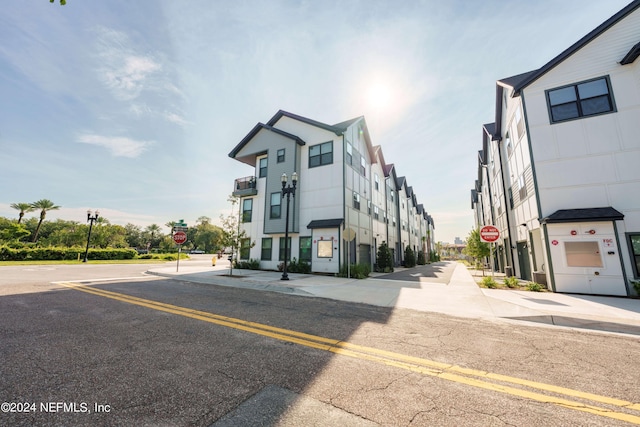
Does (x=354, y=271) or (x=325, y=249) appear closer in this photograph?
(x=354, y=271)

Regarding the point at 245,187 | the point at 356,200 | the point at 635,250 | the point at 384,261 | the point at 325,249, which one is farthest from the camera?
the point at 245,187

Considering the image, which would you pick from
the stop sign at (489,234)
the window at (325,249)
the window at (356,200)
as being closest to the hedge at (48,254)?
the window at (325,249)

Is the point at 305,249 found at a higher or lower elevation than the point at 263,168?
lower

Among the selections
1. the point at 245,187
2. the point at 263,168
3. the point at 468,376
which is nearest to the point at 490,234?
the point at 468,376

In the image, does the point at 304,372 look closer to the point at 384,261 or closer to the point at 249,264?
the point at 249,264

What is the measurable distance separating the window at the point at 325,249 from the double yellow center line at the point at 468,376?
12.3 m

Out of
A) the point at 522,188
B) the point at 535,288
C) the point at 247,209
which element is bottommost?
the point at 535,288

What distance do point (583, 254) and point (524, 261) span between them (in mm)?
5816

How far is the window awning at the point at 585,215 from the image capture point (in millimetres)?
10227

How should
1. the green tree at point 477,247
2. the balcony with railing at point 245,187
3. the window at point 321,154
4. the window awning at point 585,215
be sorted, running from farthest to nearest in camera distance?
the green tree at point 477,247 < the balcony with railing at point 245,187 < the window at point 321,154 < the window awning at point 585,215

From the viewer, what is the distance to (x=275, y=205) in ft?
68.6

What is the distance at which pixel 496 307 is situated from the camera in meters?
7.91

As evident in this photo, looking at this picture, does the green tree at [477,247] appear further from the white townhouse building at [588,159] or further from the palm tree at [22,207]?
the palm tree at [22,207]

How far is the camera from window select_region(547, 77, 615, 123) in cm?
1126
